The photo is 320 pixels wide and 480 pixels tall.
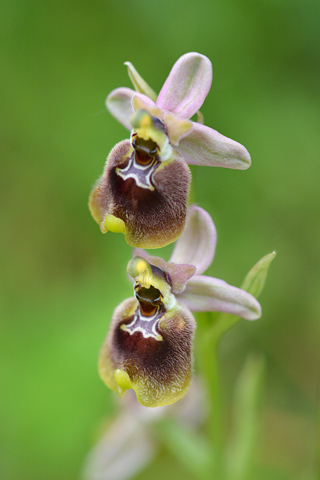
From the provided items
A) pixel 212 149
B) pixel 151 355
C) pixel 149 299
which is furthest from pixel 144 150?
pixel 151 355

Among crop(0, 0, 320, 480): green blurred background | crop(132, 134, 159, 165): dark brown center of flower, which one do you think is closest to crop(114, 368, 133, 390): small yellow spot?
crop(132, 134, 159, 165): dark brown center of flower

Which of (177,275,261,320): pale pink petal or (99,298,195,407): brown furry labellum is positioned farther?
(177,275,261,320): pale pink petal

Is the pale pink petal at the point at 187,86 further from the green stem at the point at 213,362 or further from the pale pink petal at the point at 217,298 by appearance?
the green stem at the point at 213,362

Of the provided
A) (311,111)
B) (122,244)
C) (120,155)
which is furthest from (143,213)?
(311,111)

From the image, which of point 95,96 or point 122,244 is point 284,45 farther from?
point 122,244

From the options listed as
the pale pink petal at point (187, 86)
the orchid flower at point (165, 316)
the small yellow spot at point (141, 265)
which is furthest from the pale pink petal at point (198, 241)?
the pale pink petal at point (187, 86)

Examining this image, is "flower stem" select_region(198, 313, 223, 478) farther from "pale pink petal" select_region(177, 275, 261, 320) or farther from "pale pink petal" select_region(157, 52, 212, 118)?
"pale pink petal" select_region(157, 52, 212, 118)
